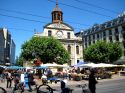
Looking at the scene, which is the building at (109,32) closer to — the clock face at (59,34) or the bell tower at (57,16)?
the bell tower at (57,16)

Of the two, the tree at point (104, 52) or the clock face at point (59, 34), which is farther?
the clock face at point (59, 34)

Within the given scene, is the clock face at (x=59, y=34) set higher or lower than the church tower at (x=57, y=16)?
lower

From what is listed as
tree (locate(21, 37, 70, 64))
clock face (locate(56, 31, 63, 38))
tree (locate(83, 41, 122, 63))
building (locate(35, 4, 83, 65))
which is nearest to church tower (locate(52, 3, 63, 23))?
building (locate(35, 4, 83, 65))

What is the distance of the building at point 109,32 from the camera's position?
64.4 metres

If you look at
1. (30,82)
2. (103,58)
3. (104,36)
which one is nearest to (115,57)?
(103,58)

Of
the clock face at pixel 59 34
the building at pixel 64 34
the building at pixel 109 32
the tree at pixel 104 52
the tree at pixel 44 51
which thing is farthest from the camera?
the building at pixel 109 32

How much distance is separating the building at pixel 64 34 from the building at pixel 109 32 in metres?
9.16

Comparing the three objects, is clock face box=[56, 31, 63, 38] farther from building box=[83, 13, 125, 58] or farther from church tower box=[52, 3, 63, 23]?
building box=[83, 13, 125, 58]

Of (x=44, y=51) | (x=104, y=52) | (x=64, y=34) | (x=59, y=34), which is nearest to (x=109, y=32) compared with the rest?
(x=104, y=52)

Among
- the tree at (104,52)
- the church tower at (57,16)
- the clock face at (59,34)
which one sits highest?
the church tower at (57,16)

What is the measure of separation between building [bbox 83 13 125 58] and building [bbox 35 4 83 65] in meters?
9.16

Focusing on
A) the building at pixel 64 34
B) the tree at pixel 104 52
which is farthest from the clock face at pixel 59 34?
the tree at pixel 104 52

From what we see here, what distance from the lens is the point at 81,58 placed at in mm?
65938

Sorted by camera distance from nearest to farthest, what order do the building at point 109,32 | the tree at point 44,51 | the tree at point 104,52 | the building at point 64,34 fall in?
the tree at point 44,51 → the tree at point 104,52 → the building at point 64,34 → the building at point 109,32
